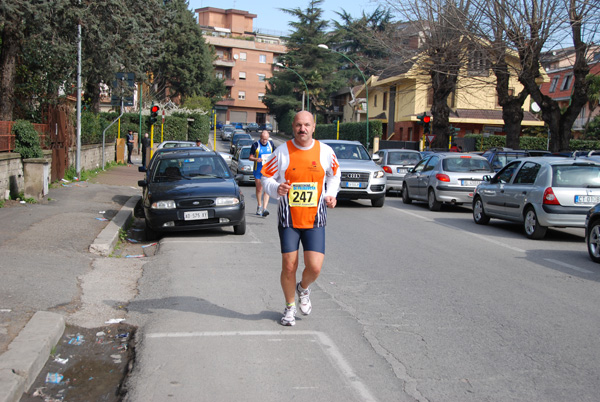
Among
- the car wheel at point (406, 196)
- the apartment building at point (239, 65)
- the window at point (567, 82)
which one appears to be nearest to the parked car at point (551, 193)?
the car wheel at point (406, 196)

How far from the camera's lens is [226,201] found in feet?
37.5

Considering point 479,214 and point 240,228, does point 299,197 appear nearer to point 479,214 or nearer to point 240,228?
point 240,228

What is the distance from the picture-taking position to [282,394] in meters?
4.29

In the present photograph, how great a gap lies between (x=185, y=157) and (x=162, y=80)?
61.1 metres

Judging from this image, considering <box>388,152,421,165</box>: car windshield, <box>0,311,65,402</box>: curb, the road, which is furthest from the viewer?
<box>388,152,421,165</box>: car windshield

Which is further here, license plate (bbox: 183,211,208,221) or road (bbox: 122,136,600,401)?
license plate (bbox: 183,211,208,221)

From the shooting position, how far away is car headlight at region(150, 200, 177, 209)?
1120cm

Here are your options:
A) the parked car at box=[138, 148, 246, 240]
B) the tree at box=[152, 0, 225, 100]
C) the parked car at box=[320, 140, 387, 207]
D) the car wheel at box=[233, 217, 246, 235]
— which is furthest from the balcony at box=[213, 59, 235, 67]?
the car wheel at box=[233, 217, 246, 235]

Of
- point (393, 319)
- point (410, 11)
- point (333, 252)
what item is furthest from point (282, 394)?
point (410, 11)

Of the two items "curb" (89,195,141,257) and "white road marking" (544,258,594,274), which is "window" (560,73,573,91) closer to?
"curb" (89,195,141,257)

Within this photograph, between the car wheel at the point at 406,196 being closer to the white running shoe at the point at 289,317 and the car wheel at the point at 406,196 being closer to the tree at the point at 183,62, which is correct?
the white running shoe at the point at 289,317

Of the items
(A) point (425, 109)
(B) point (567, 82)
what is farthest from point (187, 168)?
(B) point (567, 82)

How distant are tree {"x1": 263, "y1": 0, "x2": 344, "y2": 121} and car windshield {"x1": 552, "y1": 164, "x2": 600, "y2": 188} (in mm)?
68765

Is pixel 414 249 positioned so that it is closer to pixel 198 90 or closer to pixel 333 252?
pixel 333 252
